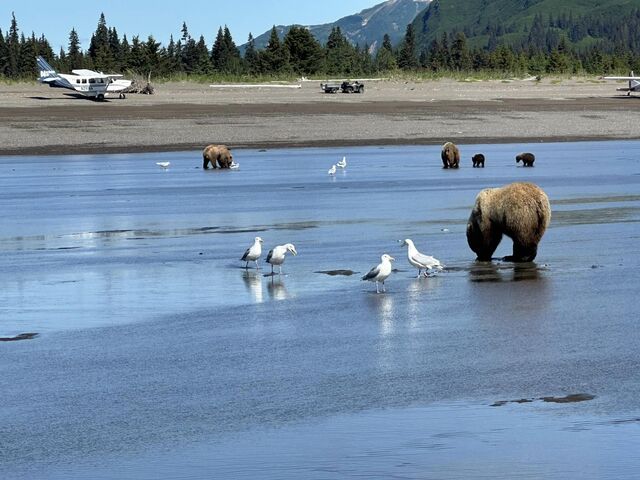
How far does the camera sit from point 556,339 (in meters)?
10.7

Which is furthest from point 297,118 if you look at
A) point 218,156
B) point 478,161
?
point 478,161

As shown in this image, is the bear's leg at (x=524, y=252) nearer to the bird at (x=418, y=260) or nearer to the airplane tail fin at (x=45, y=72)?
→ the bird at (x=418, y=260)

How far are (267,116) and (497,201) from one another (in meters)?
35.7

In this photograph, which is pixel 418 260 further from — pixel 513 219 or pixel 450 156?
pixel 450 156

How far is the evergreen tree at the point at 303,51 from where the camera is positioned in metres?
91.4

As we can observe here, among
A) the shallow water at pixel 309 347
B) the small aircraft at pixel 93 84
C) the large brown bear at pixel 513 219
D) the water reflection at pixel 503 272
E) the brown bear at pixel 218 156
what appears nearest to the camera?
the shallow water at pixel 309 347

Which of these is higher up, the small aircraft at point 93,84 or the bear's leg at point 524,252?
the small aircraft at point 93,84

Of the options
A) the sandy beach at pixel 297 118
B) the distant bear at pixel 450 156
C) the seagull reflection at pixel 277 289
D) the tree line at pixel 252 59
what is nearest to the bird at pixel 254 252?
the seagull reflection at pixel 277 289

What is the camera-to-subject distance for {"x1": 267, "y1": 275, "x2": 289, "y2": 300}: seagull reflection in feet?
43.4

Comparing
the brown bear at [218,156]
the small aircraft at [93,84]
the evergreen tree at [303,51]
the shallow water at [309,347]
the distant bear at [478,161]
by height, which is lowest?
the shallow water at [309,347]

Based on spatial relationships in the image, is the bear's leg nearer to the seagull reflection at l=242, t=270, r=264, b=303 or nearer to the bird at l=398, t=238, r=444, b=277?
the bird at l=398, t=238, r=444, b=277

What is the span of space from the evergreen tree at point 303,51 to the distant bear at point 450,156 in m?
60.5

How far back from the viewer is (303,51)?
302 feet

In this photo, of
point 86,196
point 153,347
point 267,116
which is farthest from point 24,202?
point 267,116
